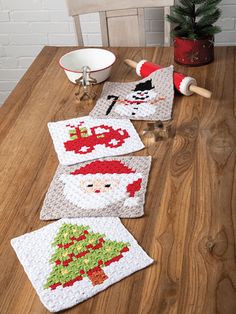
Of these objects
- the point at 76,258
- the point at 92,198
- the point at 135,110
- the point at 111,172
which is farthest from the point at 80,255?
the point at 135,110

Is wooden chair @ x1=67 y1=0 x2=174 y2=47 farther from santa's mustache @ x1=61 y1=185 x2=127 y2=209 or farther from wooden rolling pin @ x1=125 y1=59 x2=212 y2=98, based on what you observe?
santa's mustache @ x1=61 y1=185 x2=127 y2=209

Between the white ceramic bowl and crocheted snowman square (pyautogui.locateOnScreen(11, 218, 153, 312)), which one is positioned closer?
crocheted snowman square (pyautogui.locateOnScreen(11, 218, 153, 312))

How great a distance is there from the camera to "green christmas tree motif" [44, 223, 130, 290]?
3.46ft

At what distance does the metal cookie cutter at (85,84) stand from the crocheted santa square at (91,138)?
0.44 feet

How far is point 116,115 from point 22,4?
1.40 metres

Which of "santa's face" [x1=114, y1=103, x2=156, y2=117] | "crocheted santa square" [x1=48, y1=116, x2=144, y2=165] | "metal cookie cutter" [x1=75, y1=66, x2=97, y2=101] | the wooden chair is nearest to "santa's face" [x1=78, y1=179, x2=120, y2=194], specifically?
"crocheted santa square" [x1=48, y1=116, x2=144, y2=165]

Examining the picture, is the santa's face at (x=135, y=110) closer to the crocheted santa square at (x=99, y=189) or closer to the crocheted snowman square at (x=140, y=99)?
the crocheted snowman square at (x=140, y=99)

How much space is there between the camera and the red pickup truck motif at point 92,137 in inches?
57.1

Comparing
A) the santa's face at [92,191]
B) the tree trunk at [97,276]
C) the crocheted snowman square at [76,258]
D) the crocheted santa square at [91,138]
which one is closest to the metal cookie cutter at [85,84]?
the crocheted santa square at [91,138]

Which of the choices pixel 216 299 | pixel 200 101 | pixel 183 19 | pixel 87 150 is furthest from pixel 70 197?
pixel 183 19

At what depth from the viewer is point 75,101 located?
1.69m

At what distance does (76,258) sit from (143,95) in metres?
0.73

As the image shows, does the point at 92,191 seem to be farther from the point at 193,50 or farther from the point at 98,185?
the point at 193,50

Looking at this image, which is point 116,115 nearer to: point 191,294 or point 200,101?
point 200,101
